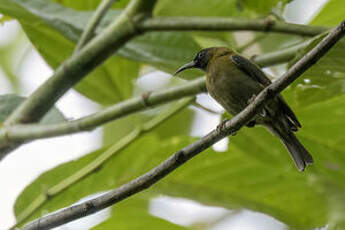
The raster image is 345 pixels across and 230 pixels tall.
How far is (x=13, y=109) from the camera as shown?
235 cm

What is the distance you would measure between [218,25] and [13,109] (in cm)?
81

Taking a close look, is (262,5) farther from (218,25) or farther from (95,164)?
(95,164)

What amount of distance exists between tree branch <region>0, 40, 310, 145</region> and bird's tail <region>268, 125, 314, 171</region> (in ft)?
1.52

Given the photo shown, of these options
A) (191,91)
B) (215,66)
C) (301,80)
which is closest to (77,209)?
(191,91)

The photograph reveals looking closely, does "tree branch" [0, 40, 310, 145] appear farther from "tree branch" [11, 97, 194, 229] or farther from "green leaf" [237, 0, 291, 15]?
"green leaf" [237, 0, 291, 15]

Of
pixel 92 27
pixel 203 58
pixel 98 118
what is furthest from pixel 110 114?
pixel 203 58

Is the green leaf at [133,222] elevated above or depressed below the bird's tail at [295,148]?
above

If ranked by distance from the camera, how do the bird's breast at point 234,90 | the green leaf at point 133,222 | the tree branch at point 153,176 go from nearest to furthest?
the tree branch at point 153,176 → the green leaf at point 133,222 → the bird's breast at point 234,90

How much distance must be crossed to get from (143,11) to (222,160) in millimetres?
1007

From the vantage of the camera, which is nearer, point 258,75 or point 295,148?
point 295,148

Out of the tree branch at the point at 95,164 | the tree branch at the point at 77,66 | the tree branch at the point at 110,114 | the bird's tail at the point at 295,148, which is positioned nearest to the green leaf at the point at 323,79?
the tree branch at the point at 110,114

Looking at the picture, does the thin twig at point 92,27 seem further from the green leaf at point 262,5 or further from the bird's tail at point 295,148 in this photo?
the bird's tail at point 295,148

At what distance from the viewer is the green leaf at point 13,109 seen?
233 centimetres

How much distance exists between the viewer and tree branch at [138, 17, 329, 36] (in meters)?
2.27
